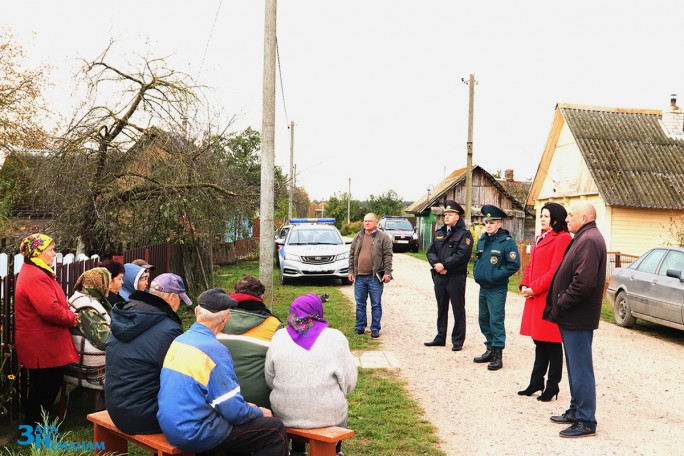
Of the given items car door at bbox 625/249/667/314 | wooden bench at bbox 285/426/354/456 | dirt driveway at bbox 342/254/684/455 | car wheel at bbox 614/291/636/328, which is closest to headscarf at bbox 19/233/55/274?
wooden bench at bbox 285/426/354/456

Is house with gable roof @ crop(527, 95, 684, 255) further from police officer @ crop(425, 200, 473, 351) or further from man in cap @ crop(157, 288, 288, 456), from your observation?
man in cap @ crop(157, 288, 288, 456)

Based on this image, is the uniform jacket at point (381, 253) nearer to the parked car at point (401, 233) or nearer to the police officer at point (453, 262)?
the police officer at point (453, 262)

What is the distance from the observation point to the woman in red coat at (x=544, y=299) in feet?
21.4

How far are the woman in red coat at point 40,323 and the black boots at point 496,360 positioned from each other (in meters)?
4.91

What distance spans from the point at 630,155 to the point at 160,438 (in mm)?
22344

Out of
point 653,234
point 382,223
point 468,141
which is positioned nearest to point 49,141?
point 468,141

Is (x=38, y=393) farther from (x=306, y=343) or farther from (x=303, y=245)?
(x=303, y=245)

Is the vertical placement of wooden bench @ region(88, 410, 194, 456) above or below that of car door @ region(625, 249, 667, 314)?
below

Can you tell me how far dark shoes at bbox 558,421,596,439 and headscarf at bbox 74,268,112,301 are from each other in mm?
4264

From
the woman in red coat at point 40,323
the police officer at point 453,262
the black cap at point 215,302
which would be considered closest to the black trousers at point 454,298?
the police officer at point 453,262

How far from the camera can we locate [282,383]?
13.9ft

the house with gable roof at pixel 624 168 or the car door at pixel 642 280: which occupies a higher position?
the house with gable roof at pixel 624 168

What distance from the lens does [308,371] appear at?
4.21 m

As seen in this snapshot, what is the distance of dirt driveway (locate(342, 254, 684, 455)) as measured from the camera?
17.7 feet
